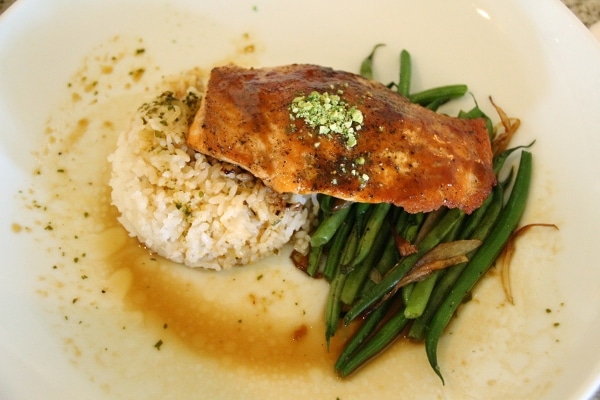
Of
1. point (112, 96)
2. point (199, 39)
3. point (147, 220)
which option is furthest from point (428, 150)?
point (112, 96)

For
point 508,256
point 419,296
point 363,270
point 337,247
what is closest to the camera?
point 419,296

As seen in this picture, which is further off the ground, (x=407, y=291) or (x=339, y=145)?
(x=339, y=145)

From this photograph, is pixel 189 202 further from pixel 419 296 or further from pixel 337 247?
pixel 419 296

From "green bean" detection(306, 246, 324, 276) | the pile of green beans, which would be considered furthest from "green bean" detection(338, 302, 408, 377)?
"green bean" detection(306, 246, 324, 276)

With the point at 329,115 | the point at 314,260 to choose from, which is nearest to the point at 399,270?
the point at 314,260

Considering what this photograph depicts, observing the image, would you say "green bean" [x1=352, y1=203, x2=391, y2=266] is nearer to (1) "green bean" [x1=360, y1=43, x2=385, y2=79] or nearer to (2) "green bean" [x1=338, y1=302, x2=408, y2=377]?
(2) "green bean" [x1=338, y1=302, x2=408, y2=377]

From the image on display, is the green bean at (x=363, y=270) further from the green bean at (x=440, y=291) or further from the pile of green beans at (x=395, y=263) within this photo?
the green bean at (x=440, y=291)
